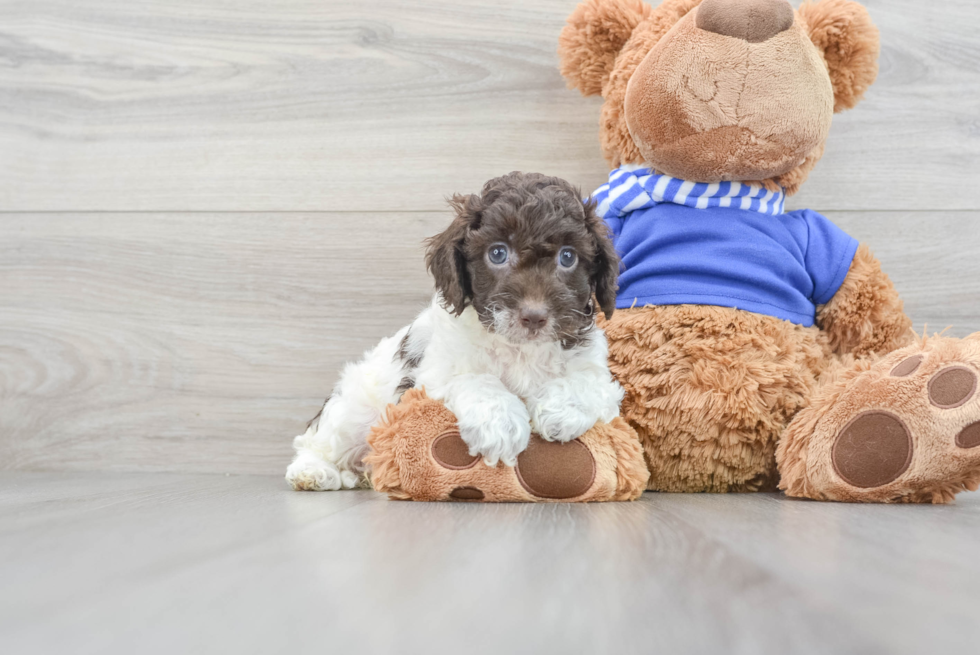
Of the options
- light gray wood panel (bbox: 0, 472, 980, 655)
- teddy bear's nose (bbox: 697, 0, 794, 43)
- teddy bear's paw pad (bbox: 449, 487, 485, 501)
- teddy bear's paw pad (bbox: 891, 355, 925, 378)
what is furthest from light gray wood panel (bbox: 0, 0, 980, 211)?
light gray wood panel (bbox: 0, 472, 980, 655)

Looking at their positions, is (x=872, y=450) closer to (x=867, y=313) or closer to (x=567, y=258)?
(x=867, y=313)

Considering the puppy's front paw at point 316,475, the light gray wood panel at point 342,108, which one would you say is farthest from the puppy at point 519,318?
the light gray wood panel at point 342,108

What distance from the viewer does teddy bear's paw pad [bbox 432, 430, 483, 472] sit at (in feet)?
4.43

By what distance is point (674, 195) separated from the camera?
5.43 feet

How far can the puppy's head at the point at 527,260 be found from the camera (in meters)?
1.35

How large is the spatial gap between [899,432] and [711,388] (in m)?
0.36

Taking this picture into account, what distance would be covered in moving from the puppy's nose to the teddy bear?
35cm

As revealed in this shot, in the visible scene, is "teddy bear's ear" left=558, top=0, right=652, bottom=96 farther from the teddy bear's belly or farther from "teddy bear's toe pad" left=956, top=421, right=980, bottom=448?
"teddy bear's toe pad" left=956, top=421, right=980, bottom=448

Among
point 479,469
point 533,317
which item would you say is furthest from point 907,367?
point 479,469

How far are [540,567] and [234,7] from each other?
6.51 ft

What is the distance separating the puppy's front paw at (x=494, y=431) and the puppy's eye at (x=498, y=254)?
0.27m

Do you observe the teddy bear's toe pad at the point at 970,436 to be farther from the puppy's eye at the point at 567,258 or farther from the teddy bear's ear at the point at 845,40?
the teddy bear's ear at the point at 845,40

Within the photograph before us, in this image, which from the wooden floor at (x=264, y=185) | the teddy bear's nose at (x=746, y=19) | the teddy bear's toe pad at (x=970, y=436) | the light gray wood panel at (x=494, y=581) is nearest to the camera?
the light gray wood panel at (x=494, y=581)

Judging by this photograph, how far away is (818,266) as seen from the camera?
5.50 ft
